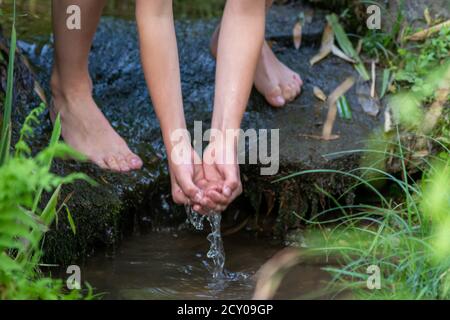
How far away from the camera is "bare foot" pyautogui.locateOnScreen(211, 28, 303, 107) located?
346cm

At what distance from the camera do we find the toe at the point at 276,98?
3453 millimetres

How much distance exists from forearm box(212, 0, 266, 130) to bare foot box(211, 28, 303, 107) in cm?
76

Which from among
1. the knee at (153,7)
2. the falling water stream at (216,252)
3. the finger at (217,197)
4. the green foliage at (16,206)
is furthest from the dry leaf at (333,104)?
the green foliage at (16,206)

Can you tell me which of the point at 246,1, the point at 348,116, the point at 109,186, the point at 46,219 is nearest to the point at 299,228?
the point at 348,116

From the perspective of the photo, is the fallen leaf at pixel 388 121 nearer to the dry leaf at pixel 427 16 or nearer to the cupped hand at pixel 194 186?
the dry leaf at pixel 427 16

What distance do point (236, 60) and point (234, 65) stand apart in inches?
0.7

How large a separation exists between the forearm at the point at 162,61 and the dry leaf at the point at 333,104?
0.85 meters

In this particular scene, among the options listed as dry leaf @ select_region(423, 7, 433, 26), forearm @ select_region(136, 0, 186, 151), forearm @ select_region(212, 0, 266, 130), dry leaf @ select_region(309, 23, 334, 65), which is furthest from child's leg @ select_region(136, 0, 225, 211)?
dry leaf @ select_region(423, 7, 433, 26)

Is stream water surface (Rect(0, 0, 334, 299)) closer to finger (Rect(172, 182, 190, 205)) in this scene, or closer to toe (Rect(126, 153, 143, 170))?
finger (Rect(172, 182, 190, 205))

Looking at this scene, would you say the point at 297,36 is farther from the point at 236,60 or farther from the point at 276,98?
the point at 236,60

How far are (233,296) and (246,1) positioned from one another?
3.20 feet

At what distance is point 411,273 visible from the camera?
7.66 feet

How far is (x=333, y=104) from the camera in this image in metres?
3.51

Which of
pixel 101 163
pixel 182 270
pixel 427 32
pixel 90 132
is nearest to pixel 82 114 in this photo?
pixel 90 132
